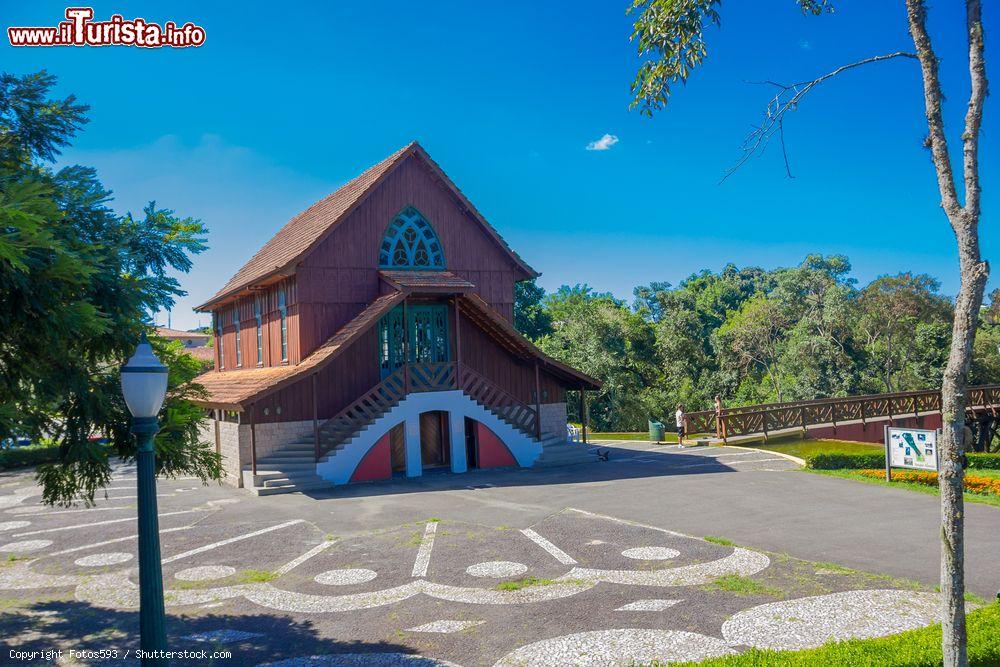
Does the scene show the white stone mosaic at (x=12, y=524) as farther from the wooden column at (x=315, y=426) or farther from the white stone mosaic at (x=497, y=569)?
the white stone mosaic at (x=497, y=569)

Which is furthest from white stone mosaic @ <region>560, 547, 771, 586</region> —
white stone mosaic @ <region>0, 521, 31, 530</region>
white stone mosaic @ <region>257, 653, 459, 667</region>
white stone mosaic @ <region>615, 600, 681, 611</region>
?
white stone mosaic @ <region>0, 521, 31, 530</region>

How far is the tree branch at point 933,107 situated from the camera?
5.48 metres

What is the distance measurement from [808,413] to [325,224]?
72.6ft

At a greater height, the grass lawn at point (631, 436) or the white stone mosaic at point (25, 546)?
the white stone mosaic at point (25, 546)

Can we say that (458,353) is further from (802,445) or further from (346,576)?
(802,445)

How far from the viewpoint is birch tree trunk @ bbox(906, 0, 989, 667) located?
519 cm

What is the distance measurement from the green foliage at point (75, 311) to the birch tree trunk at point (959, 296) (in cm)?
692

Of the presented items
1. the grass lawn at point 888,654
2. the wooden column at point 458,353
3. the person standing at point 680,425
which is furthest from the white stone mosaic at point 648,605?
the person standing at point 680,425

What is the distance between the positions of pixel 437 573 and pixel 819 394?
34156 millimetres

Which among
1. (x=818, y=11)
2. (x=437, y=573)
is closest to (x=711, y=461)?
(x=437, y=573)

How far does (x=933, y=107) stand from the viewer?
18.3 feet

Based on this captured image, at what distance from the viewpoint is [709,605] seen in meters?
8.43

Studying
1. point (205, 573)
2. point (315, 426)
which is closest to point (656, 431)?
point (315, 426)

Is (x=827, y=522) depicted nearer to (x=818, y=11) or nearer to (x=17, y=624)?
(x=818, y=11)
